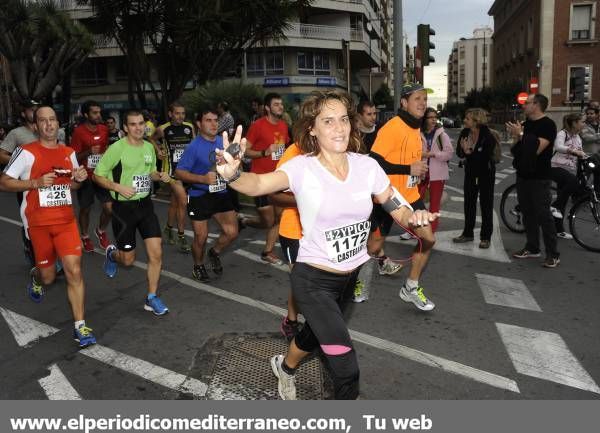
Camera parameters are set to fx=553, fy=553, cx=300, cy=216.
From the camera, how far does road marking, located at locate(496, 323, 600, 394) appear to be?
3762 mm

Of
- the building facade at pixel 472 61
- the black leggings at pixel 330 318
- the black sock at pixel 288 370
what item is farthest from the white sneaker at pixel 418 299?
the building facade at pixel 472 61

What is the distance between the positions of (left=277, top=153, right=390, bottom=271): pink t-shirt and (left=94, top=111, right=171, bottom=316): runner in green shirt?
7.87 feet

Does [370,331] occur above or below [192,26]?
below

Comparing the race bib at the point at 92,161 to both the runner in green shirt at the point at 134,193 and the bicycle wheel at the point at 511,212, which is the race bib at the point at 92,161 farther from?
the bicycle wheel at the point at 511,212

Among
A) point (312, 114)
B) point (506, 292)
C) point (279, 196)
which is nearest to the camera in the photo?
point (312, 114)

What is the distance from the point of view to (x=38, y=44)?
29875 mm

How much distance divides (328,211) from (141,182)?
2.80m

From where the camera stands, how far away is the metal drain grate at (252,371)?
359 centimetres

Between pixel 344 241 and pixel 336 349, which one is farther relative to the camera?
pixel 344 241

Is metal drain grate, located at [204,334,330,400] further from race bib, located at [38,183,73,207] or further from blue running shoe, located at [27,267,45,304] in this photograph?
blue running shoe, located at [27,267,45,304]

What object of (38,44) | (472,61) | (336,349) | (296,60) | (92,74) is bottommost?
(336,349)

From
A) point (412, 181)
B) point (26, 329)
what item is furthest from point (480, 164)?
point (26, 329)

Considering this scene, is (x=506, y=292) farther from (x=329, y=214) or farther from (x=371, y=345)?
(x=329, y=214)

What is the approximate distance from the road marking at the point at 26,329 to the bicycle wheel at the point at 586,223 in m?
6.35
